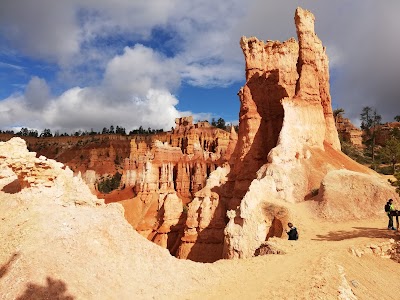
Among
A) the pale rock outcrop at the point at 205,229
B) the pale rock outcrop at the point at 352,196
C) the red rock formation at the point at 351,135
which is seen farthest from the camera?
the red rock formation at the point at 351,135

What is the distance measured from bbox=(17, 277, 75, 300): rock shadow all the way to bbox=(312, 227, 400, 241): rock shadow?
11.9 meters

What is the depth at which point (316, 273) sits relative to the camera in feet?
35.3

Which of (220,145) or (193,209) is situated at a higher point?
(220,145)

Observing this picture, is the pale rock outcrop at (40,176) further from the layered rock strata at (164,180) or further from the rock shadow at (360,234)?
the layered rock strata at (164,180)

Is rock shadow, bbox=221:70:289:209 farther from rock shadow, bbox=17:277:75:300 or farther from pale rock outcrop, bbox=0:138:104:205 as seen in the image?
rock shadow, bbox=17:277:75:300

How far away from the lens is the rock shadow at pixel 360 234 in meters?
15.0

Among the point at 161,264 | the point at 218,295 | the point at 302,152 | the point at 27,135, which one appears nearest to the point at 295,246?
the point at 218,295

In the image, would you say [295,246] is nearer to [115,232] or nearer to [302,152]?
[115,232]

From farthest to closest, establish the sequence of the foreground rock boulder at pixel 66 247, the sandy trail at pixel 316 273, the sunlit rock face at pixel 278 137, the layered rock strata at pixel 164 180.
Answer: the layered rock strata at pixel 164 180 < the sunlit rock face at pixel 278 137 < the sandy trail at pixel 316 273 < the foreground rock boulder at pixel 66 247

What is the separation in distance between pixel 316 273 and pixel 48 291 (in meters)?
7.87

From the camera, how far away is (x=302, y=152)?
24516 millimetres

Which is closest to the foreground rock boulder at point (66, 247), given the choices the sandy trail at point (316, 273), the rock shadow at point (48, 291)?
the rock shadow at point (48, 291)

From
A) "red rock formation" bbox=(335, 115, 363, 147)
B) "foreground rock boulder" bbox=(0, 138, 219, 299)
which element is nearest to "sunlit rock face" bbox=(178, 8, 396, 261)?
"foreground rock boulder" bbox=(0, 138, 219, 299)

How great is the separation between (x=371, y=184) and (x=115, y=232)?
15.7m
